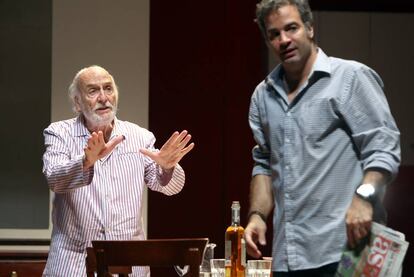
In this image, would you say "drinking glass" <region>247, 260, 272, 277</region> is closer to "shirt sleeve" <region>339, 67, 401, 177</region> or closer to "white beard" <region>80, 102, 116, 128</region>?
"white beard" <region>80, 102, 116, 128</region>

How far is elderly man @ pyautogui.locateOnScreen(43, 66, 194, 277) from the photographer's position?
3.64 m

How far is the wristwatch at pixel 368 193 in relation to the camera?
7.28ft

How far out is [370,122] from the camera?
2338mm

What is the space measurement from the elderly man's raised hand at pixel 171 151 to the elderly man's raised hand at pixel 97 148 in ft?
0.53

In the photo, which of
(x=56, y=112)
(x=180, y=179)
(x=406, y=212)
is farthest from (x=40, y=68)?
(x=406, y=212)

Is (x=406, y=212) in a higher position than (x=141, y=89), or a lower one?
lower

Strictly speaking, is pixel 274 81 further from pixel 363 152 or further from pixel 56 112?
pixel 56 112

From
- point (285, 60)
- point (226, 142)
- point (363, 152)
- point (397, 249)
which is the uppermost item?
point (285, 60)

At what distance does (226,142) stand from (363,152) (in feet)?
11.1

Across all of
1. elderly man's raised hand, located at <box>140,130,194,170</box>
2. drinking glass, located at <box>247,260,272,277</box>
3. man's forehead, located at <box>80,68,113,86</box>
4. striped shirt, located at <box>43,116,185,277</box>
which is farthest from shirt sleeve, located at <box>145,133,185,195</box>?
drinking glass, located at <box>247,260,272,277</box>

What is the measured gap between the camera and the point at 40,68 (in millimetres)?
5609

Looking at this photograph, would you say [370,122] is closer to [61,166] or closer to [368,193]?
[368,193]

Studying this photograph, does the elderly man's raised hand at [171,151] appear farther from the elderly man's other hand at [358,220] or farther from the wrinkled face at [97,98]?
the elderly man's other hand at [358,220]

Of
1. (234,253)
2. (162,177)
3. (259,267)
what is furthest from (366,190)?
(162,177)
